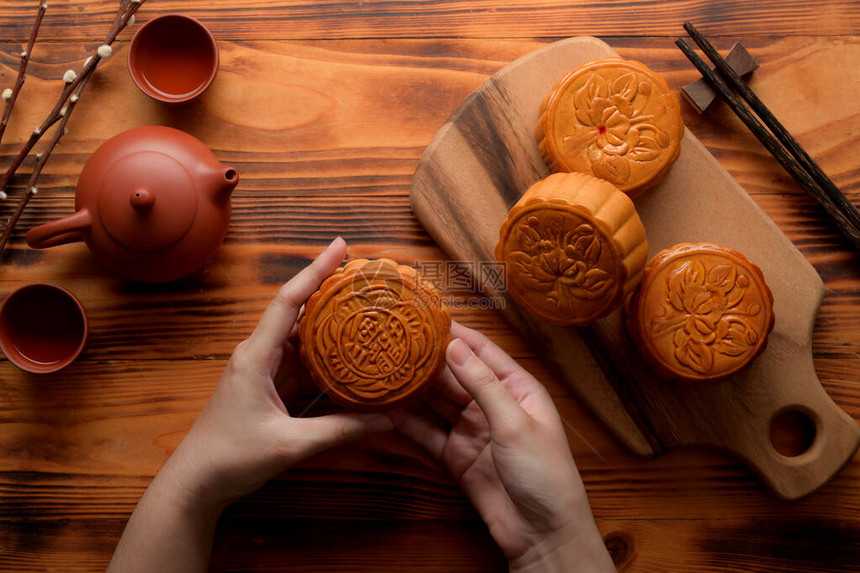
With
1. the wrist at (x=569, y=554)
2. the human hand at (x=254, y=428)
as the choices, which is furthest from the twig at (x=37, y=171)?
the wrist at (x=569, y=554)

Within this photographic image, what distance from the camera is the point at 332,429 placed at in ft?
6.29

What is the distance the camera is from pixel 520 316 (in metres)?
2.23

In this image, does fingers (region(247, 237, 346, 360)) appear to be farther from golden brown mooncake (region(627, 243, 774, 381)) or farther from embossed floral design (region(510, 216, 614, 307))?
golden brown mooncake (region(627, 243, 774, 381))

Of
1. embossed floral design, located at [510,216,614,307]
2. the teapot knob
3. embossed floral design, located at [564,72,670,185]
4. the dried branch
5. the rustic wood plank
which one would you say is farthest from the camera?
the rustic wood plank

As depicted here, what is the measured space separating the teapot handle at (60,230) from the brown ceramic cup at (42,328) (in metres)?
0.20

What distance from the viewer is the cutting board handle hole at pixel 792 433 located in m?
2.25

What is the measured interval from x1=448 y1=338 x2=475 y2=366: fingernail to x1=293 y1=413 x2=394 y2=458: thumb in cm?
36

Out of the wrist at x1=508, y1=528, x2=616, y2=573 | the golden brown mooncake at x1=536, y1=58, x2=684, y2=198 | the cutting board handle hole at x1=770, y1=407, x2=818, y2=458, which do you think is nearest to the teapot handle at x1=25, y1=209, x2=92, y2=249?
the golden brown mooncake at x1=536, y1=58, x2=684, y2=198

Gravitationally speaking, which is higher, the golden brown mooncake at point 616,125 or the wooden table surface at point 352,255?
the golden brown mooncake at point 616,125

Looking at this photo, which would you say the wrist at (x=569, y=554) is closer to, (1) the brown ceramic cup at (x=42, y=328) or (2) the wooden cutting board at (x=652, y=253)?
(2) the wooden cutting board at (x=652, y=253)

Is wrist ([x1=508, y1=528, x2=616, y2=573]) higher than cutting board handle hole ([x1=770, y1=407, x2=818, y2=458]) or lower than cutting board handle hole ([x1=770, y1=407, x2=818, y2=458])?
lower

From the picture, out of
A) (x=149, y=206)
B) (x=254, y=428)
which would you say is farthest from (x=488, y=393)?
(x=149, y=206)

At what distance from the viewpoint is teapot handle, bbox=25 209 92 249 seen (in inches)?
75.9

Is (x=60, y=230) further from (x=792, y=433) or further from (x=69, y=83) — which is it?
(x=792, y=433)
